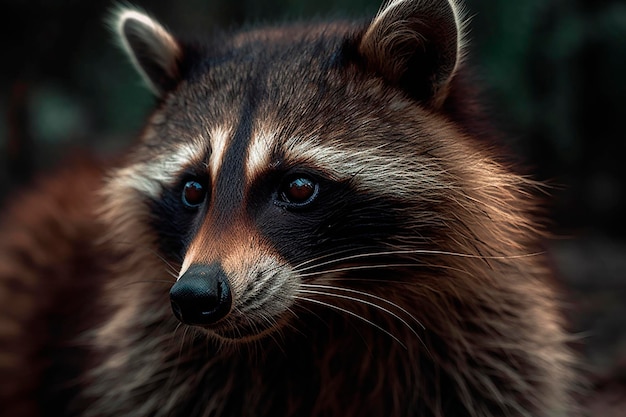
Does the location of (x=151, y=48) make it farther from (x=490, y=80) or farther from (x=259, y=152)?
(x=490, y=80)

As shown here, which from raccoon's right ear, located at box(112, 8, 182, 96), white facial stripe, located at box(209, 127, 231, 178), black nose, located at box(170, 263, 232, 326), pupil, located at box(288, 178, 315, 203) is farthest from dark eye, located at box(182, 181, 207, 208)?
raccoon's right ear, located at box(112, 8, 182, 96)

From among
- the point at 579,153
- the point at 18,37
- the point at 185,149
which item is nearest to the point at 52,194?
the point at 185,149

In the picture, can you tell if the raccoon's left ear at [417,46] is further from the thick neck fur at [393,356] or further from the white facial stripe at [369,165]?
the thick neck fur at [393,356]

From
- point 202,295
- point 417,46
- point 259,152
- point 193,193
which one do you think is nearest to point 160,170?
point 193,193

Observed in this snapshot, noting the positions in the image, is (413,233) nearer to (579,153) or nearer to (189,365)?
(189,365)

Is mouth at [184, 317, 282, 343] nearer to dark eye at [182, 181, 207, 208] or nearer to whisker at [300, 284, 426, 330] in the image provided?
whisker at [300, 284, 426, 330]
